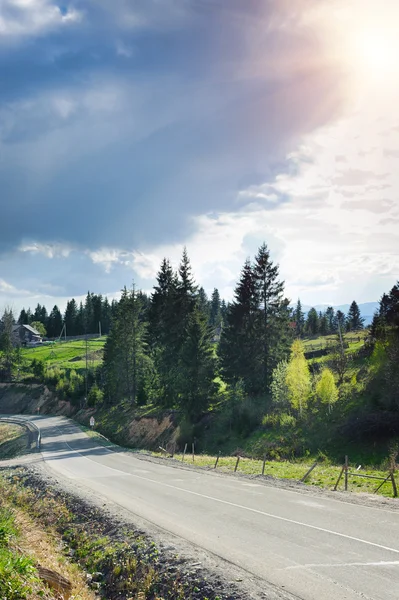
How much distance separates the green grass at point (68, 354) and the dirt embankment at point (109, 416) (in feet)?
38.5

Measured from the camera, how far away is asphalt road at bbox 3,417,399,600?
29.3ft

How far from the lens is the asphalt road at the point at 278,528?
8922mm

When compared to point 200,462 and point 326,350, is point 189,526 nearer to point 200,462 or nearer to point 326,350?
point 200,462

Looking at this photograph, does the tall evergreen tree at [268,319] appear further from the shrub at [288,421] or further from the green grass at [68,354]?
the green grass at [68,354]

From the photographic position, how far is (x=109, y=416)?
58.2m

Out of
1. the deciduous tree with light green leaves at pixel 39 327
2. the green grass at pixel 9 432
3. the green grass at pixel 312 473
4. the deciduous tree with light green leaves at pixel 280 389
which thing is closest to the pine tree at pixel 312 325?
the green grass at pixel 9 432

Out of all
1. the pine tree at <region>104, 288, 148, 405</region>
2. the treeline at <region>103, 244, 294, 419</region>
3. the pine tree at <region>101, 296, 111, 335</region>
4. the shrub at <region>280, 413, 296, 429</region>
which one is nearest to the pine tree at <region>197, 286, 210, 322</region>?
the treeline at <region>103, 244, 294, 419</region>

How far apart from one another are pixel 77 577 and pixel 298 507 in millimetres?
7621

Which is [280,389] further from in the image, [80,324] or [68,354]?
[80,324]

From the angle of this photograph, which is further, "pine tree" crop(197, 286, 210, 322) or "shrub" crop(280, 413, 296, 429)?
"pine tree" crop(197, 286, 210, 322)

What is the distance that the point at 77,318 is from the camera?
16062 centimetres

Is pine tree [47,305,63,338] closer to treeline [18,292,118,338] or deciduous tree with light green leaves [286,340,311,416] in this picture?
treeline [18,292,118,338]

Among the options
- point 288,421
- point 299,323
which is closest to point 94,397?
point 288,421

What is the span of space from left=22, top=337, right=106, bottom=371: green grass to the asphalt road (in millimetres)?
82360
